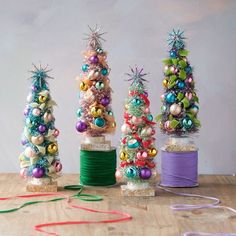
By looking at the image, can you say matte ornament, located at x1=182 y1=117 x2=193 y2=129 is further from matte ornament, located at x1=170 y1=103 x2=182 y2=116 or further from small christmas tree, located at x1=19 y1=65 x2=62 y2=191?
small christmas tree, located at x1=19 y1=65 x2=62 y2=191

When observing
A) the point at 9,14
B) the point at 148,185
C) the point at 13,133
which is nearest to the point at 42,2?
the point at 9,14

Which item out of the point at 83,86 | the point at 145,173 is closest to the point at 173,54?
the point at 83,86

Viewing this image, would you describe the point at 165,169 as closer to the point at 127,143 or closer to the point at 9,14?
the point at 127,143

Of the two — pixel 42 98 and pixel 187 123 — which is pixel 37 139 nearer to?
pixel 42 98

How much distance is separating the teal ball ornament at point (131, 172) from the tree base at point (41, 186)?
306 millimetres

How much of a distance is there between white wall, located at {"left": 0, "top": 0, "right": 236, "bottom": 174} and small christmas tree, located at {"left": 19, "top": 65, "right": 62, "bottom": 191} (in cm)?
44

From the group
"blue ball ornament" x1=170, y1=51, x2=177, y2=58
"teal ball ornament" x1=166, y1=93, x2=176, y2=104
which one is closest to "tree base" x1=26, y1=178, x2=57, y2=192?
"teal ball ornament" x1=166, y1=93, x2=176, y2=104

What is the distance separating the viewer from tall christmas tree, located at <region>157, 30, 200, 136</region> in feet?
8.61

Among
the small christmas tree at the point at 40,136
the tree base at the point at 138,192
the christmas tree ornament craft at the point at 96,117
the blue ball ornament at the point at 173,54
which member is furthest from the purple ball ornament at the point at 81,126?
the blue ball ornament at the point at 173,54

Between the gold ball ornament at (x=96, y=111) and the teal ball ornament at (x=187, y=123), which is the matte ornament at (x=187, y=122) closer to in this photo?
the teal ball ornament at (x=187, y=123)

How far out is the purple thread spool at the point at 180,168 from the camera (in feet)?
8.73

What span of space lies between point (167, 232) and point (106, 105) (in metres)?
0.75

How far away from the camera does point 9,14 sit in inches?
118

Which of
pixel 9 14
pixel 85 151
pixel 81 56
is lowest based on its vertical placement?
pixel 85 151
